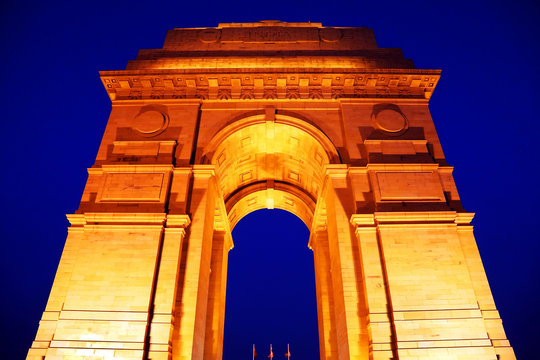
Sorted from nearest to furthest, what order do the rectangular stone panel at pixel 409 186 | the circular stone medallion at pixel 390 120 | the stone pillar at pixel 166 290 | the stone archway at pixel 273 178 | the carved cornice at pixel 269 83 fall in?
the stone pillar at pixel 166 290 → the rectangular stone panel at pixel 409 186 → the circular stone medallion at pixel 390 120 → the stone archway at pixel 273 178 → the carved cornice at pixel 269 83

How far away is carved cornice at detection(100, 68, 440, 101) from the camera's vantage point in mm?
18953

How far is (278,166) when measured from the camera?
2411cm

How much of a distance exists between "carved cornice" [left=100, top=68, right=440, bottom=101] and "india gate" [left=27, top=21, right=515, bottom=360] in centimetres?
7

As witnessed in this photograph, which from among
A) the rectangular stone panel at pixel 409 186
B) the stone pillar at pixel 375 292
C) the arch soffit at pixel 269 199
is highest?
the arch soffit at pixel 269 199

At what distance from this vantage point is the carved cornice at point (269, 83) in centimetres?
1895

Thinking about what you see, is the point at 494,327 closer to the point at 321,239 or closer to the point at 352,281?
the point at 352,281

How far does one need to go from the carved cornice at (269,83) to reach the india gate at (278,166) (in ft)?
0.23

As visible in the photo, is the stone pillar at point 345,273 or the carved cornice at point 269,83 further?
the carved cornice at point 269,83

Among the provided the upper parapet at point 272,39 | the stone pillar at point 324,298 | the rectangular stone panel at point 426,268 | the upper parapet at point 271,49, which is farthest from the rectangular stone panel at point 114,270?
the upper parapet at point 272,39

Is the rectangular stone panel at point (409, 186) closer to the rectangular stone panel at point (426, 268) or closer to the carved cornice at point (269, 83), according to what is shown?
the rectangular stone panel at point (426, 268)

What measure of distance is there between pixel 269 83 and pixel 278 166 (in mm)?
6427

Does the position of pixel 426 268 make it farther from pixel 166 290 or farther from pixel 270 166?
pixel 270 166

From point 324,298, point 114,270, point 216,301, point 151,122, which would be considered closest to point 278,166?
point 324,298

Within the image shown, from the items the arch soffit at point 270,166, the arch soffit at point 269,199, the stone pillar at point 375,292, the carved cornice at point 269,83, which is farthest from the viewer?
the arch soffit at point 269,199
